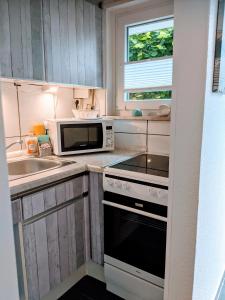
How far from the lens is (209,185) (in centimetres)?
Answer: 106

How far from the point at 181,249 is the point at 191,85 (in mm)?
666

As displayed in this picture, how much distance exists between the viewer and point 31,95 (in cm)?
186

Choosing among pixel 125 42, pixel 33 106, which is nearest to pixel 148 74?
pixel 125 42

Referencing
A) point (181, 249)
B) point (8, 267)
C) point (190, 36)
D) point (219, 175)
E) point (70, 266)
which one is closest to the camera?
point (8, 267)

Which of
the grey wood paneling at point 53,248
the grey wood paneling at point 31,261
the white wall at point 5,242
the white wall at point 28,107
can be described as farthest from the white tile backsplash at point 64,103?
the white wall at point 5,242

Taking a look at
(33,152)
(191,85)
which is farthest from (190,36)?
(33,152)

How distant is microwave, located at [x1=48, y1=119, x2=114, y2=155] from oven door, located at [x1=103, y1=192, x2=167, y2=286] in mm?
499

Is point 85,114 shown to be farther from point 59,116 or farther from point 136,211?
point 136,211

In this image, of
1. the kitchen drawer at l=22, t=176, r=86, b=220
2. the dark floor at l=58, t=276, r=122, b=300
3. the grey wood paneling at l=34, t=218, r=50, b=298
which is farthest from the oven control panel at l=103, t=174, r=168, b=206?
the dark floor at l=58, t=276, r=122, b=300

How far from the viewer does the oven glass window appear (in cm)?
136

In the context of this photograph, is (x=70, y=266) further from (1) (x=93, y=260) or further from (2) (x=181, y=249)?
(2) (x=181, y=249)

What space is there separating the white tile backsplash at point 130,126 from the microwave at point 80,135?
0.19 meters

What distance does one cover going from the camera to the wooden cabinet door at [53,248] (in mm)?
1304

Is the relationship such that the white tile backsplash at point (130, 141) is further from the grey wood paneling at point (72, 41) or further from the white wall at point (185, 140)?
the white wall at point (185, 140)
